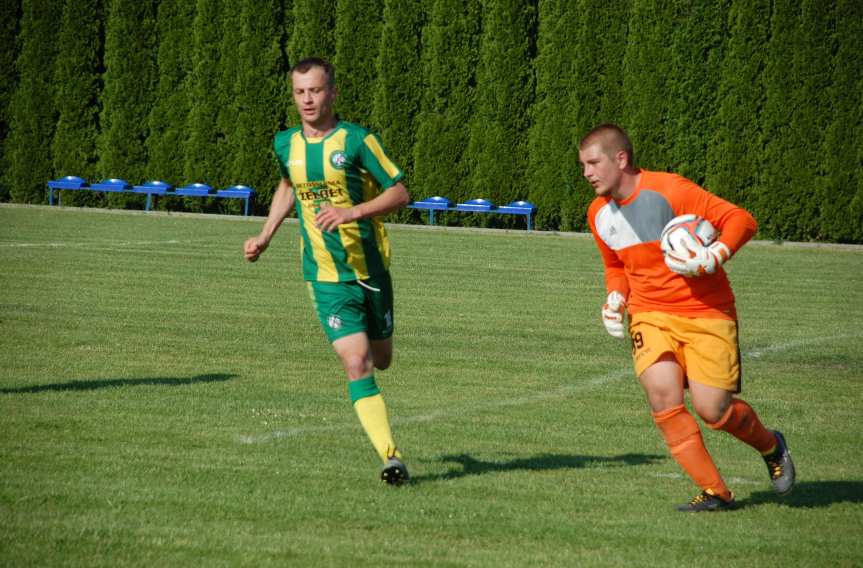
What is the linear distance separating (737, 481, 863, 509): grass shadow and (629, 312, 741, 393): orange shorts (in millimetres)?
689

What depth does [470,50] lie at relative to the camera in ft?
104

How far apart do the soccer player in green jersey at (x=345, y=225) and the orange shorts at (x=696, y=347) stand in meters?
1.50

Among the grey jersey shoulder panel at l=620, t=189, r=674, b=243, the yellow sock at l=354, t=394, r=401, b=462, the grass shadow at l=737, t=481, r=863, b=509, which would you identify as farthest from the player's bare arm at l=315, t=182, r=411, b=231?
the grass shadow at l=737, t=481, r=863, b=509

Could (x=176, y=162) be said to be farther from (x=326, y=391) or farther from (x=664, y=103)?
(x=326, y=391)

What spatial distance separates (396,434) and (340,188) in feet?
6.03

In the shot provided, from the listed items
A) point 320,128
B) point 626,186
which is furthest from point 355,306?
point 626,186

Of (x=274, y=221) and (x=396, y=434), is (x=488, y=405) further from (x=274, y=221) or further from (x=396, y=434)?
(x=274, y=221)

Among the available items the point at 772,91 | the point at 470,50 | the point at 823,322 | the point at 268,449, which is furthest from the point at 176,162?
the point at 268,449

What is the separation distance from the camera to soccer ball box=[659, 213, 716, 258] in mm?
5945

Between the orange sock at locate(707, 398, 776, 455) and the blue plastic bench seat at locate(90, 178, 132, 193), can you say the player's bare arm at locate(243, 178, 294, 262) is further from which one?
the blue plastic bench seat at locate(90, 178, 132, 193)

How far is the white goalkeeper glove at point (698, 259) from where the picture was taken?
5.92m

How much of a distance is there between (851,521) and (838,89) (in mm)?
23871

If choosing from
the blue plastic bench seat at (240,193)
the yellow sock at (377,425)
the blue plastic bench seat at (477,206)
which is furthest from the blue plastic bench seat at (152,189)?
the yellow sock at (377,425)

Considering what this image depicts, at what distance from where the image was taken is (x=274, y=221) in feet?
24.5
